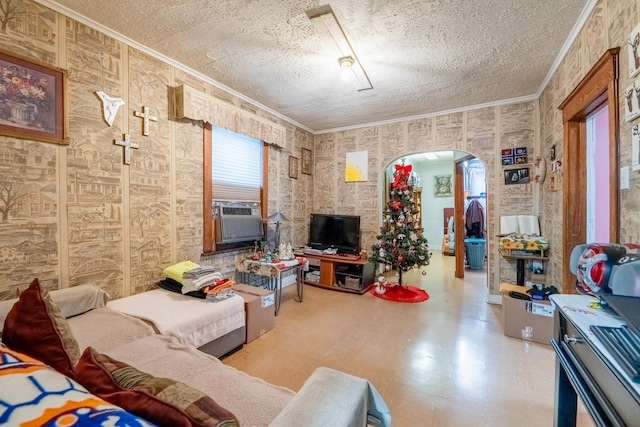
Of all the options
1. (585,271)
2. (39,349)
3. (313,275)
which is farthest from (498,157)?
(39,349)

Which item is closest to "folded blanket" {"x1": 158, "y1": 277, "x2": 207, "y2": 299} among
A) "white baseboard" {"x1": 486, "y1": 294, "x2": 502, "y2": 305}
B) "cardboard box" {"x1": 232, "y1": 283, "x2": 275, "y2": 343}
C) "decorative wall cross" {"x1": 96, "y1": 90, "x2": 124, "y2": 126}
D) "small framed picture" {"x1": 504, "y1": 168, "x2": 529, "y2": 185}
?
"cardboard box" {"x1": 232, "y1": 283, "x2": 275, "y2": 343}

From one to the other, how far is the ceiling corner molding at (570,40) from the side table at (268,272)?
11.3 feet

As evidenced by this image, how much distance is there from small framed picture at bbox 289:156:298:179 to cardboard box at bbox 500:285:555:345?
11.0 ft

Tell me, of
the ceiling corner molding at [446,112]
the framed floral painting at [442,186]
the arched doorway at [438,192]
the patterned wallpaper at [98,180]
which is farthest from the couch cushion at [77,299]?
the framed floral painting at [442,186]

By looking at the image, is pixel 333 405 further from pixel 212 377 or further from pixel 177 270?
pixel 177 270

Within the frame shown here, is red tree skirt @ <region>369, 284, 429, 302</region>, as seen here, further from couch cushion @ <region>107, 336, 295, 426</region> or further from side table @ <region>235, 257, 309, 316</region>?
couch cushion @ <region>107, 336, 295, 426</region>

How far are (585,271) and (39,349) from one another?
7.22ft

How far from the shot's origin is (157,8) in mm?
2037

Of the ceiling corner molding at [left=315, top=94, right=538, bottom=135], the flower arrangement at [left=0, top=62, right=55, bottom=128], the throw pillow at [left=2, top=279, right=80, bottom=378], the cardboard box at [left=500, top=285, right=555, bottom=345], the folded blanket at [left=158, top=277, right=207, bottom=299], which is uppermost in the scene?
the ceiling corner molding at [left=315, top=94, right=538, bottom=135]

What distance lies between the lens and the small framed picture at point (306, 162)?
4840mm

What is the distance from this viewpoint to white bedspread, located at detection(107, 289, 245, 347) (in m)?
1.92

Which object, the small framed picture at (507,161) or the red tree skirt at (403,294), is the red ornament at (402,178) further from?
the red tree skirt at (403,294)

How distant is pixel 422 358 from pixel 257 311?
1536 mm

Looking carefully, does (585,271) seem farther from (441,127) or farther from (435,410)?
Answer: (441,127)
